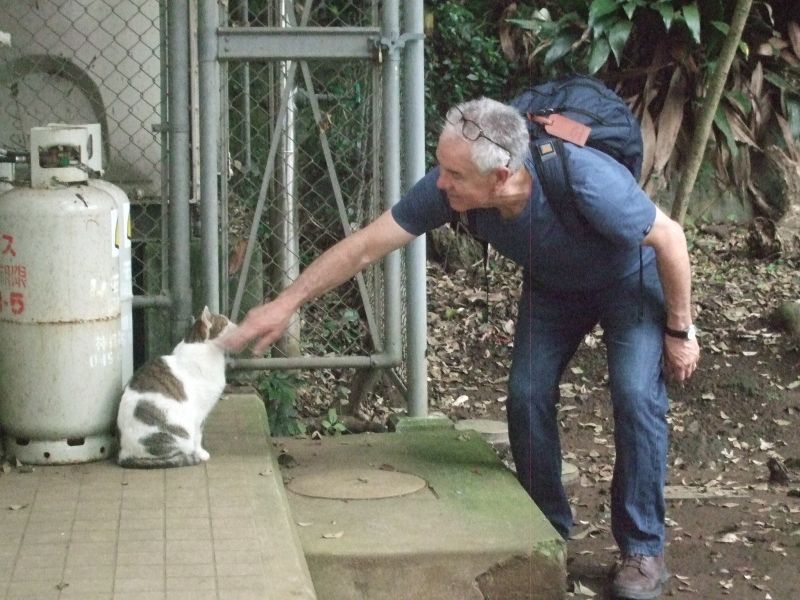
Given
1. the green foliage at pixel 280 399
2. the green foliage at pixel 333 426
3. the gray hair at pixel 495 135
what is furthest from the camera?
the green foliage at pixel 333 426

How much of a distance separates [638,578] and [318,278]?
1.56 m

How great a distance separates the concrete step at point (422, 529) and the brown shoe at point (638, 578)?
14.3 inches

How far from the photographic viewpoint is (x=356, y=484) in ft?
15.9

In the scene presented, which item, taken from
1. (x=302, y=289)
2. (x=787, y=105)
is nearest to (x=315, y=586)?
(x=302, y=289)

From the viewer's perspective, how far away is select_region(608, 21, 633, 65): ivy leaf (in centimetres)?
970

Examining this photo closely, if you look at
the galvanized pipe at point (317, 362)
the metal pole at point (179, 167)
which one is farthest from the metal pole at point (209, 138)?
the galvanized pipe at point (317, 362)

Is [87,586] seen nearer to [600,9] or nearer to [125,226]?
[125,226]

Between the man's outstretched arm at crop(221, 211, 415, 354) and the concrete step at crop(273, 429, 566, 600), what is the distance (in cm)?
70

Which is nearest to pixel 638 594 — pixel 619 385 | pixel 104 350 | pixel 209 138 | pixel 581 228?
pixel 619 385

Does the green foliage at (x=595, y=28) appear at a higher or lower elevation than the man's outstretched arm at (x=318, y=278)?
higher

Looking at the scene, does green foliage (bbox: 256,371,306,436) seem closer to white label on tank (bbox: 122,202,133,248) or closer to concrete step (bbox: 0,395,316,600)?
concrete step (bbox: 0,395,316,600)

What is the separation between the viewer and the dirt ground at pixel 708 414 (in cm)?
513

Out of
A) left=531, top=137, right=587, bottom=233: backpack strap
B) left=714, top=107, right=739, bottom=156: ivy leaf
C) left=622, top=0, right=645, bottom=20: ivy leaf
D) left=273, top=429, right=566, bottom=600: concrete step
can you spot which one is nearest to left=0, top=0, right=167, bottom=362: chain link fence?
left=273, top=429, right=566, bottom=600: concrete step

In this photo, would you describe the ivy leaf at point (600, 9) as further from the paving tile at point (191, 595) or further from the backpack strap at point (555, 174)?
the paving tile at point (191, 595)
